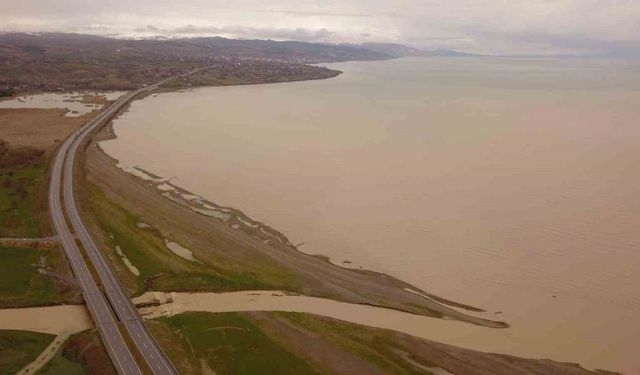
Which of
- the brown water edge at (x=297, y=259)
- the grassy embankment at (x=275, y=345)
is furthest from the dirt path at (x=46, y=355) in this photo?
the brown water edge at (x=297, y=259)

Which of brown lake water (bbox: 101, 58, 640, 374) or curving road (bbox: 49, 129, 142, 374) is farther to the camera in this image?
brown lake water (bbox: 101, 58, 640, 374)

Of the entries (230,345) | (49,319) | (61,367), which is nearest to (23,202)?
(49,319)

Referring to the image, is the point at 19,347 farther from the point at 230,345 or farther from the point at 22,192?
the point at 22,192

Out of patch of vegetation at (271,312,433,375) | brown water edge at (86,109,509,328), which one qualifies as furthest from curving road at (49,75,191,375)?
patch of vegetation at (271,312,433,375)

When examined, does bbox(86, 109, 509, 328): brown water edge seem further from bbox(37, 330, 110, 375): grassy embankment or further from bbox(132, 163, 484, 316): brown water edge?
bbox(37, 330, 110, 375): grassy embankment

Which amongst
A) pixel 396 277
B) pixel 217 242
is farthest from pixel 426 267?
pixel 217 242

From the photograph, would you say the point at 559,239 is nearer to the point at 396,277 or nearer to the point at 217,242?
the point at 396,277
